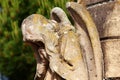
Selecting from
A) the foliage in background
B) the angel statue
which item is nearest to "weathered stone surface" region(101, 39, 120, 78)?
the angel statue

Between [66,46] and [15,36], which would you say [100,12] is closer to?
[66,46]

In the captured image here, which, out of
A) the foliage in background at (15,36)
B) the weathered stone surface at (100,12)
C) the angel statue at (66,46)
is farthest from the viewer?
the foliage in background at (15,36)

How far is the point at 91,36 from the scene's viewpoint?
5.11 meters

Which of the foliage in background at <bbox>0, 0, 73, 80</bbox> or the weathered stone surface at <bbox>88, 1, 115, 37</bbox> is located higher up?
the weathered stone surface at <bbox>88, 1, 115, 37</bbox>

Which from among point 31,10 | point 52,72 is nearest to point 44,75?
point 52,72

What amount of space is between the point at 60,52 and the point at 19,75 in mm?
11774

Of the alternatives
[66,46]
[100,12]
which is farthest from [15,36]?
[66,46]

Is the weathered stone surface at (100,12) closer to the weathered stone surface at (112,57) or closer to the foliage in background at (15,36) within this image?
the weathered stone surface at (112,57)

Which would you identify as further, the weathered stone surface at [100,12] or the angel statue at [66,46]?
the weathered stone surface at [100,12]

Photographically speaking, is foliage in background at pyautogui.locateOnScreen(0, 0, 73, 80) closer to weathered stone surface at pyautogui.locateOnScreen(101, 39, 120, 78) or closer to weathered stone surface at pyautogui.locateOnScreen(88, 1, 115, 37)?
weathered stone surface at pyautogui.locateOnScreen(88, 1, 115, 37)

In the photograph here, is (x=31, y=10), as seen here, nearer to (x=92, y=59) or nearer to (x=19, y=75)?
(x=19, y=75)

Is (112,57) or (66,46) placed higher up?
(66,46)

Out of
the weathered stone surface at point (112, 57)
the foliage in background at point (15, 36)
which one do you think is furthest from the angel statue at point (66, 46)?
the foliage in background at point (15, 36)

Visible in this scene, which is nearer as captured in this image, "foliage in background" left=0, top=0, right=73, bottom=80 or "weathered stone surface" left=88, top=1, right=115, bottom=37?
"weathered stone surface" left=88, top=1, right=115, bottom=37
